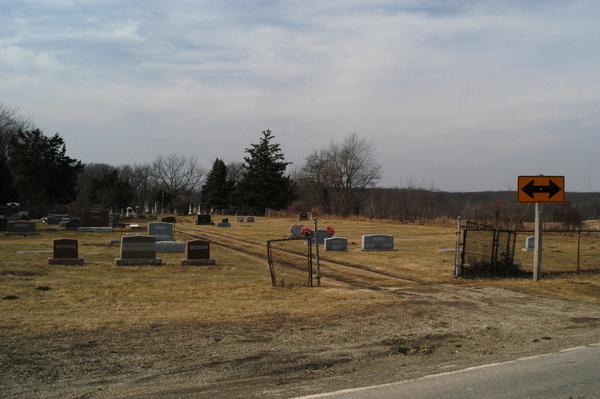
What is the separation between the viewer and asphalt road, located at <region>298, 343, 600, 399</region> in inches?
201

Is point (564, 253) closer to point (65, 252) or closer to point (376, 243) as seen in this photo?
point (376, 243)

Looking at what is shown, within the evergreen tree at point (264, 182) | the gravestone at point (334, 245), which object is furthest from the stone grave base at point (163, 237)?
the evergreen tree at point (264, 182)

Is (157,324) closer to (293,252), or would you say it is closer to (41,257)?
(41,257)

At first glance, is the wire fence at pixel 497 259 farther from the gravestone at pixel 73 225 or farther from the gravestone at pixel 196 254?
the gravestone at pixel 73 225

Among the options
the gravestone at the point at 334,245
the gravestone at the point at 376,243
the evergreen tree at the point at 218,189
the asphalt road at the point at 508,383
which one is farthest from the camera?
the evergreen tree at the point at 218,189

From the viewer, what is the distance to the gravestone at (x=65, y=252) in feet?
56.0

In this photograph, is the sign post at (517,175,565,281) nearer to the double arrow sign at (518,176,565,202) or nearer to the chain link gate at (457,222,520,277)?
the double arrow sign at (518,176,565,202)

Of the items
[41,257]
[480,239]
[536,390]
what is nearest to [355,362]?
[536,390]

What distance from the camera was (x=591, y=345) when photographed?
7219 mm

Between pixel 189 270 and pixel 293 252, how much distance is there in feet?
21.5

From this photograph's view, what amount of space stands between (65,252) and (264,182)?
59.1 metres

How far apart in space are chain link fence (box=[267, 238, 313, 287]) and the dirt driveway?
383cm

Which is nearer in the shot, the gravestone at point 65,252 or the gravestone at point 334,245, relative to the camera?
the gravestone at point 65,252

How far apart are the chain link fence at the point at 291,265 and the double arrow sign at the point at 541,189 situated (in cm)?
559
